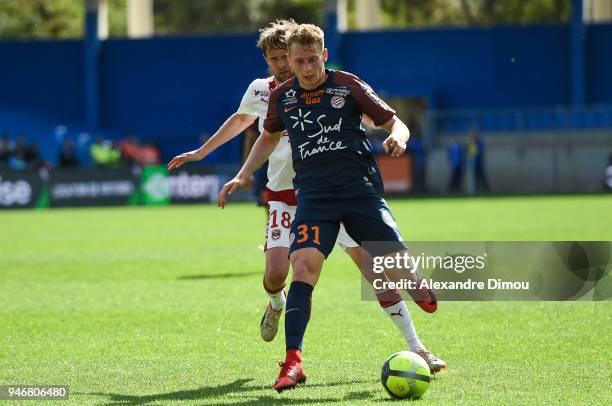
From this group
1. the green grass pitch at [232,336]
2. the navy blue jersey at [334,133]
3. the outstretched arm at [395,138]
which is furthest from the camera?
the navy blue jersey at [334,133]

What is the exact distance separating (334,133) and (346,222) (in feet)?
1.86

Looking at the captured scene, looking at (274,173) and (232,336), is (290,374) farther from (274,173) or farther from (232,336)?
(232,336)

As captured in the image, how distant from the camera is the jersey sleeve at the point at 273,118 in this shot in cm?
688

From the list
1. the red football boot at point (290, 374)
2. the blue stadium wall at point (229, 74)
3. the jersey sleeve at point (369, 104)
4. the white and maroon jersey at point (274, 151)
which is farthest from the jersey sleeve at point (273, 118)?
the blue stadium wall at point (229, 74)

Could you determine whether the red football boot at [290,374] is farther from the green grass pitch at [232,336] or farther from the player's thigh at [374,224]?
the player's thigh at [374,224]

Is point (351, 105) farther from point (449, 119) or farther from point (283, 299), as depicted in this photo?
point (449, 119)

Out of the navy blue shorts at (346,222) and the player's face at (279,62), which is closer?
the navy blue shorts at (346,222)

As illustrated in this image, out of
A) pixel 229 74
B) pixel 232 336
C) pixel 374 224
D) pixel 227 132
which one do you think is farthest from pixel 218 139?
pixel 229 74

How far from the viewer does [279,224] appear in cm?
777

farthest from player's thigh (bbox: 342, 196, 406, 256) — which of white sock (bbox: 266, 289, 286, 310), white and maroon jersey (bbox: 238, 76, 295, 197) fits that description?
white sock (bbox: 266, 289, 286, 310)

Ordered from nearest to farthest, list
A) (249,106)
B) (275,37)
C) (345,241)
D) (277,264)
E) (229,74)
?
(345,241), (275,37), (277,264), (249,106), (229,74)

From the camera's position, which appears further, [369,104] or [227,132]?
[227,132]

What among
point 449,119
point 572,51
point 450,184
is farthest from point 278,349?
point 572,51

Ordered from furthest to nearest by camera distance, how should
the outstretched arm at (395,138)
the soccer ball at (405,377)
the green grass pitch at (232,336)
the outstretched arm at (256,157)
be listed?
the outstretched arm at (256,157)
the green grass pitch at (232,336)
the outstretched arm at (395,138)
the soccer ball at (405,377)
